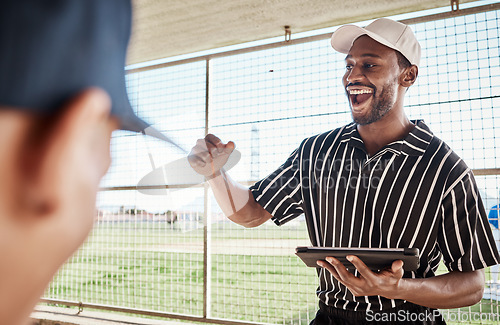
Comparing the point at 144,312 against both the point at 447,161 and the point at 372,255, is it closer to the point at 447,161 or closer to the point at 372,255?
the point at 372,255

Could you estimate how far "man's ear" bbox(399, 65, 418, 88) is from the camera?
194 centimetres

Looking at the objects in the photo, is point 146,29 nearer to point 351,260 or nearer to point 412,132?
point 412,132

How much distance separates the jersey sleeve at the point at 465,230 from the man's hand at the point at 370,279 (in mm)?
351

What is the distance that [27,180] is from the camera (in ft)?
0.61

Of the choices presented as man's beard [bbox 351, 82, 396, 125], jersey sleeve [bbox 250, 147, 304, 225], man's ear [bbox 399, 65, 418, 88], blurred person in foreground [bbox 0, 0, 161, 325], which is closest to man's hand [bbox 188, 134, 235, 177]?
jersey sleeve [bbox 250, 147, 304, 225]

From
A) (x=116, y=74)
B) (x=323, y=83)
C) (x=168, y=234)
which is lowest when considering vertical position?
(x=168, y=234)

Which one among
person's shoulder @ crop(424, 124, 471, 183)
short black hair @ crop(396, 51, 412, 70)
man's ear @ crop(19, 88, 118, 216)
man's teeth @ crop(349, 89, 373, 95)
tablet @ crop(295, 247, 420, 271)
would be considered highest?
short black hair @ crop(396, 51, 412, 70)

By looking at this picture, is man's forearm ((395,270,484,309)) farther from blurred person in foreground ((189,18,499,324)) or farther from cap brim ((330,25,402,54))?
cap brim ((330,25,402,54))

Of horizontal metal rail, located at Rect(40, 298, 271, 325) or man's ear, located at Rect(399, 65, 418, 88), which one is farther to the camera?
horizontal metal rail, located at Rect(40, 298, 271, 325)

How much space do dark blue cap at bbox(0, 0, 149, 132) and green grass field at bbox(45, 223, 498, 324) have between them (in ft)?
9.13

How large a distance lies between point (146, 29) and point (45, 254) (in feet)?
11.4

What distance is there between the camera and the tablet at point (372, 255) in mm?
1304

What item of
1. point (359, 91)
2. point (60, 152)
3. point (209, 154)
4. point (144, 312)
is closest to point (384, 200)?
point (359, 91)

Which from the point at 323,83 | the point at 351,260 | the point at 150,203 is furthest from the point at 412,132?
the point at 150,203
